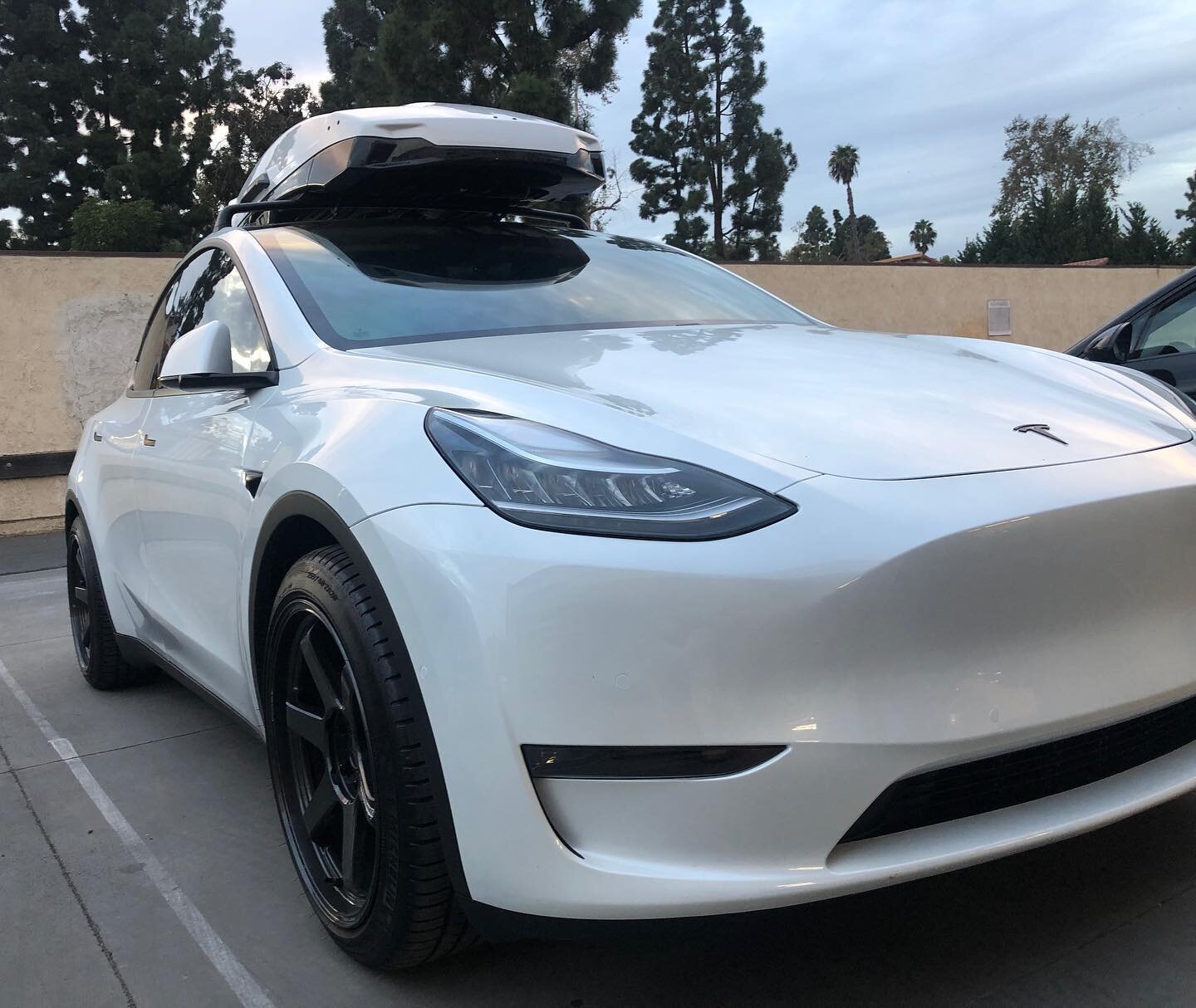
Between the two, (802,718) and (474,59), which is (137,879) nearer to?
(802,718)

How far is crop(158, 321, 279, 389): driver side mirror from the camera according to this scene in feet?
7.78

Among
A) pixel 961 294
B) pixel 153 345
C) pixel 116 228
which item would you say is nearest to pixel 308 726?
pixel 153 345

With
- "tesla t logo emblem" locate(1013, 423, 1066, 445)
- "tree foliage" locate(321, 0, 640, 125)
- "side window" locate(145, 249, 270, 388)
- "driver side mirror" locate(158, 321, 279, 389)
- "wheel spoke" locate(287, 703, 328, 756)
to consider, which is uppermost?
"tree foliage" locate(321, 0, 640, 125)

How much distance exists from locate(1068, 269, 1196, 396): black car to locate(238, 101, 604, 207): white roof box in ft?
8.84

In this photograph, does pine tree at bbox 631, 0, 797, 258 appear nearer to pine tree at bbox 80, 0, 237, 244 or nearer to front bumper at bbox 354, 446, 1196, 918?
pine tree at bbox 80, 0, 237, 244

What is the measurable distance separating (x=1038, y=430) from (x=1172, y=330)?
3545 millimetres

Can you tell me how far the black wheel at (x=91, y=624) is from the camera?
3861 millimetres

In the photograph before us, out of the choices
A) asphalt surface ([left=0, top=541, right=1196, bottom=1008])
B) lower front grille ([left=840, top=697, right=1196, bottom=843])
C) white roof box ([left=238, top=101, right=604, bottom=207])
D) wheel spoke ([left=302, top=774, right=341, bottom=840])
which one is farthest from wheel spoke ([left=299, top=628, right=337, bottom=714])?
white roof box ([left=238, top=101, right=604, bottom=207])

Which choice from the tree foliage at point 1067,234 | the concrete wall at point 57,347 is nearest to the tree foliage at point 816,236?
the tree foliage at point 1067,234

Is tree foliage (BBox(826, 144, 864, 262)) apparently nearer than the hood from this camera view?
No

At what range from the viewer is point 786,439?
169 centimetres

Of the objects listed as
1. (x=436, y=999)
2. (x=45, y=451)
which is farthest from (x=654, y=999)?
→ (x=45, y=451)

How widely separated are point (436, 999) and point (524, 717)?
724mm

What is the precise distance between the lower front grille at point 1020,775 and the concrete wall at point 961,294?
12.4 metres
